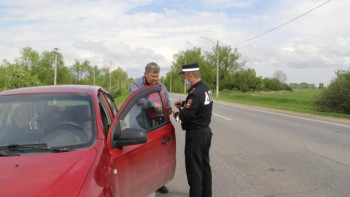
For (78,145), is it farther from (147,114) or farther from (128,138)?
(147,114)

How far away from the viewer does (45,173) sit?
3.00 meters

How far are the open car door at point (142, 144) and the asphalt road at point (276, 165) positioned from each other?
3.93 ft

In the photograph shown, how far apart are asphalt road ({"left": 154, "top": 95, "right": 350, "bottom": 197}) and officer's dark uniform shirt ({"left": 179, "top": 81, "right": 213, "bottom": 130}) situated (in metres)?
1.26

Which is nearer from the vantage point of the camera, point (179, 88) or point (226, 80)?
point (226, 80)

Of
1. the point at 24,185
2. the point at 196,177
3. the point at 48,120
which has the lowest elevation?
the point at 196,177


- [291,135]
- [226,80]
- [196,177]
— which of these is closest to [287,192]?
[196,177]

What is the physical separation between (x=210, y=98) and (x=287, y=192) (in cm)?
193

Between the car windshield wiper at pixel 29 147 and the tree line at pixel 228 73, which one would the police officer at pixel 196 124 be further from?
the tree line at pixel 228 73

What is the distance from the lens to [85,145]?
353 centimetres

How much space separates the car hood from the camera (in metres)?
2.80

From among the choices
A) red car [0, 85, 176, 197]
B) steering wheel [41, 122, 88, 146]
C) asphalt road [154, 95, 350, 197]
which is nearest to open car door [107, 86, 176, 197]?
A: red car [0, 85, 176, 197]

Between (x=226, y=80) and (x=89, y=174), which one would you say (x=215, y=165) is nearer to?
(x=89, y=174)

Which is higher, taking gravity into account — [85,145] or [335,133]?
[85,145]

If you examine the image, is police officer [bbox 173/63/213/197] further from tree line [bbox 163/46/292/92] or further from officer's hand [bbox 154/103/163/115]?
tree line [bbox 163/46/292/92]
